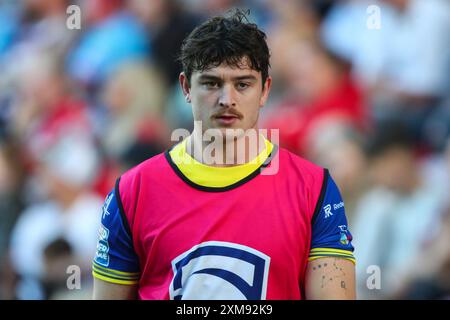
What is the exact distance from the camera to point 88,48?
566cm

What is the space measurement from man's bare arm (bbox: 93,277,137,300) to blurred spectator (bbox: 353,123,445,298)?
226cm

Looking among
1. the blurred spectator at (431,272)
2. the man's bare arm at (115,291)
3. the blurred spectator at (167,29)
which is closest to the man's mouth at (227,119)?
the man's bare arm at (115,291)

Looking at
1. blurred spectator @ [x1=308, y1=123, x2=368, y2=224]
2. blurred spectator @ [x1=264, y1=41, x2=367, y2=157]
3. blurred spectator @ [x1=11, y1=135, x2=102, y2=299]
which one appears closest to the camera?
blurred spectator @ [x1=308, y1=123, x2=368, y2=224]

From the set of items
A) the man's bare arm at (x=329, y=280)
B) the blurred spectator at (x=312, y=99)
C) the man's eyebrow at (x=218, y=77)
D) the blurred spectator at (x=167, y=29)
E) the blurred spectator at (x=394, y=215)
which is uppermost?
the blurred spectator at (x=167, y=29)

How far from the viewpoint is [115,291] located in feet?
8.68

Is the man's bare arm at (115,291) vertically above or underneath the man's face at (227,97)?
underneath

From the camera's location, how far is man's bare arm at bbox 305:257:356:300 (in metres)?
2.49

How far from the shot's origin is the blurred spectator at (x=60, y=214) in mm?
5309

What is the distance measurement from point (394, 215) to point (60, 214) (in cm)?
229

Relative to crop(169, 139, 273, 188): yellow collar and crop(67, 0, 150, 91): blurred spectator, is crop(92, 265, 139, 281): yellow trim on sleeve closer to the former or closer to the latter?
crop(169, 139, 273, 188): yellow collar

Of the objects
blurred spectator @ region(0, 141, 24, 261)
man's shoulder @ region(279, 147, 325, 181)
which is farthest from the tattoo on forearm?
blurred spectator @ region(0, 141, 24, 261)

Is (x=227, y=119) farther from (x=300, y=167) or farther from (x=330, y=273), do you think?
(x=330, y=273)

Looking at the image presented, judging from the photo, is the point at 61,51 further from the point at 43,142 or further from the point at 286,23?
the point at 286,23

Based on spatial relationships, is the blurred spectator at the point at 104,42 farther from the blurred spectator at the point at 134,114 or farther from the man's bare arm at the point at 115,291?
the man's bare arm at the point at 115,291
